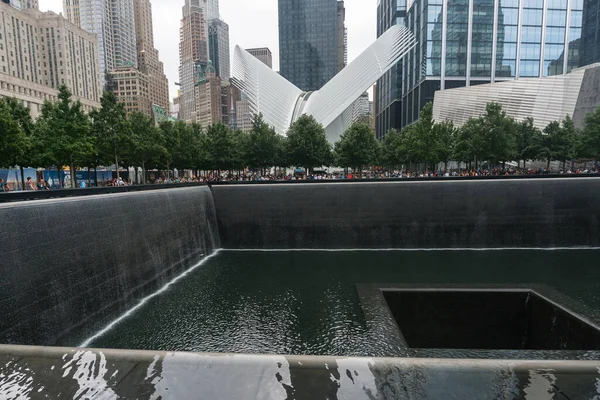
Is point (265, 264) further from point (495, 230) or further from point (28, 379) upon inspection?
point (28, 379)

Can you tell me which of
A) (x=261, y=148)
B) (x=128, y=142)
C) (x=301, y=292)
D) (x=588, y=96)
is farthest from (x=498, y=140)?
(x=128, y=142)

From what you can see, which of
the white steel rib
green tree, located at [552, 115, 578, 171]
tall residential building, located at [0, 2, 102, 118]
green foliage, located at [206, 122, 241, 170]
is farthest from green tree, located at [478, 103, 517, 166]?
tall residential building, located at [0, 2, 102, 118]

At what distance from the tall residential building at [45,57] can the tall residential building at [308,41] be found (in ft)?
248

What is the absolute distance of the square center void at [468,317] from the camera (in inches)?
335

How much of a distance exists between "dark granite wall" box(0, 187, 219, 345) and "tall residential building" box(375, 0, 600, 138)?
59349 mm

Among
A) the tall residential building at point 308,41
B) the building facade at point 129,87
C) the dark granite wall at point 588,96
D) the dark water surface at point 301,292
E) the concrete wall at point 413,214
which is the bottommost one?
the dark water surface at point 301,292

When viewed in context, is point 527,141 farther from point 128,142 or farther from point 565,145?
point 128,142

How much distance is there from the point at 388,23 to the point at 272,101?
5167cm

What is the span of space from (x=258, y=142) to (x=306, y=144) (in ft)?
16.4

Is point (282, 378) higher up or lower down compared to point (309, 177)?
lower down

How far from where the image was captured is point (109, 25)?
168 meters

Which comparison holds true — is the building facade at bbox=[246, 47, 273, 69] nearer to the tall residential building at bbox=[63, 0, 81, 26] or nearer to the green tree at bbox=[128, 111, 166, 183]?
the tall residential building at bbox=[63, 0, 81, 26]

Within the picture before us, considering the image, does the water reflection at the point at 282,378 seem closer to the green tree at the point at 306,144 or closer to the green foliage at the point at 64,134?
the green foliage at the point at 64,134

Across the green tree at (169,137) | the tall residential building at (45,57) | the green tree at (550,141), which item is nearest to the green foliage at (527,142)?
the green tree at (550,141)
